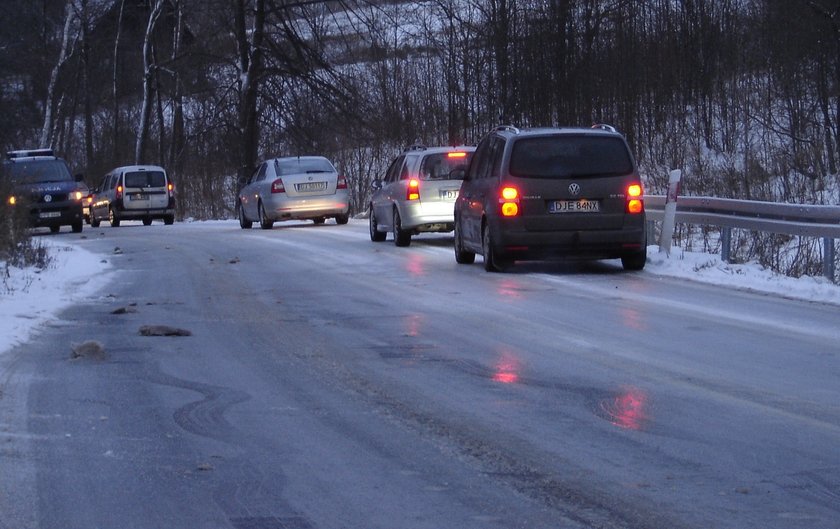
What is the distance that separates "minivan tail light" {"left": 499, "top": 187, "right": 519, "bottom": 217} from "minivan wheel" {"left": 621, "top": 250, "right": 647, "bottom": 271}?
1.53 m

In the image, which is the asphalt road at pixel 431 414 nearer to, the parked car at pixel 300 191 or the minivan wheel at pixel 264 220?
the parked car at pixel 300 191

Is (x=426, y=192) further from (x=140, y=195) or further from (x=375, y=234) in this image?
(x=140, y=195)

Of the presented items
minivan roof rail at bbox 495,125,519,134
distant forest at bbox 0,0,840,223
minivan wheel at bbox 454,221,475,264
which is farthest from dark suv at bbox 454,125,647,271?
distant forest at bbox 0,0,840,223

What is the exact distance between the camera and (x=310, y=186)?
2950 centimetres

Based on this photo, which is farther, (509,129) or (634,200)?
(509,129)

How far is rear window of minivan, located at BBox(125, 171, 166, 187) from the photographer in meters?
39.2

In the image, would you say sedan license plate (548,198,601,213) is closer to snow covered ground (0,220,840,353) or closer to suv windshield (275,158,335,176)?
snow covered ground (0,220,840,353)

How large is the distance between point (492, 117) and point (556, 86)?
2664 millimetres

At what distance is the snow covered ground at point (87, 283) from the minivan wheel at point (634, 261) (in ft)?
0.51

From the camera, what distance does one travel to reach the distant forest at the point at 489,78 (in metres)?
36.3

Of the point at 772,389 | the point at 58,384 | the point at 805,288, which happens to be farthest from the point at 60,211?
the point at 772,389

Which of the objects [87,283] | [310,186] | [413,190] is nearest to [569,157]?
[413,190]

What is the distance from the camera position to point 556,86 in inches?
1501

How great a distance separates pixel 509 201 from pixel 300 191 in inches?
580
